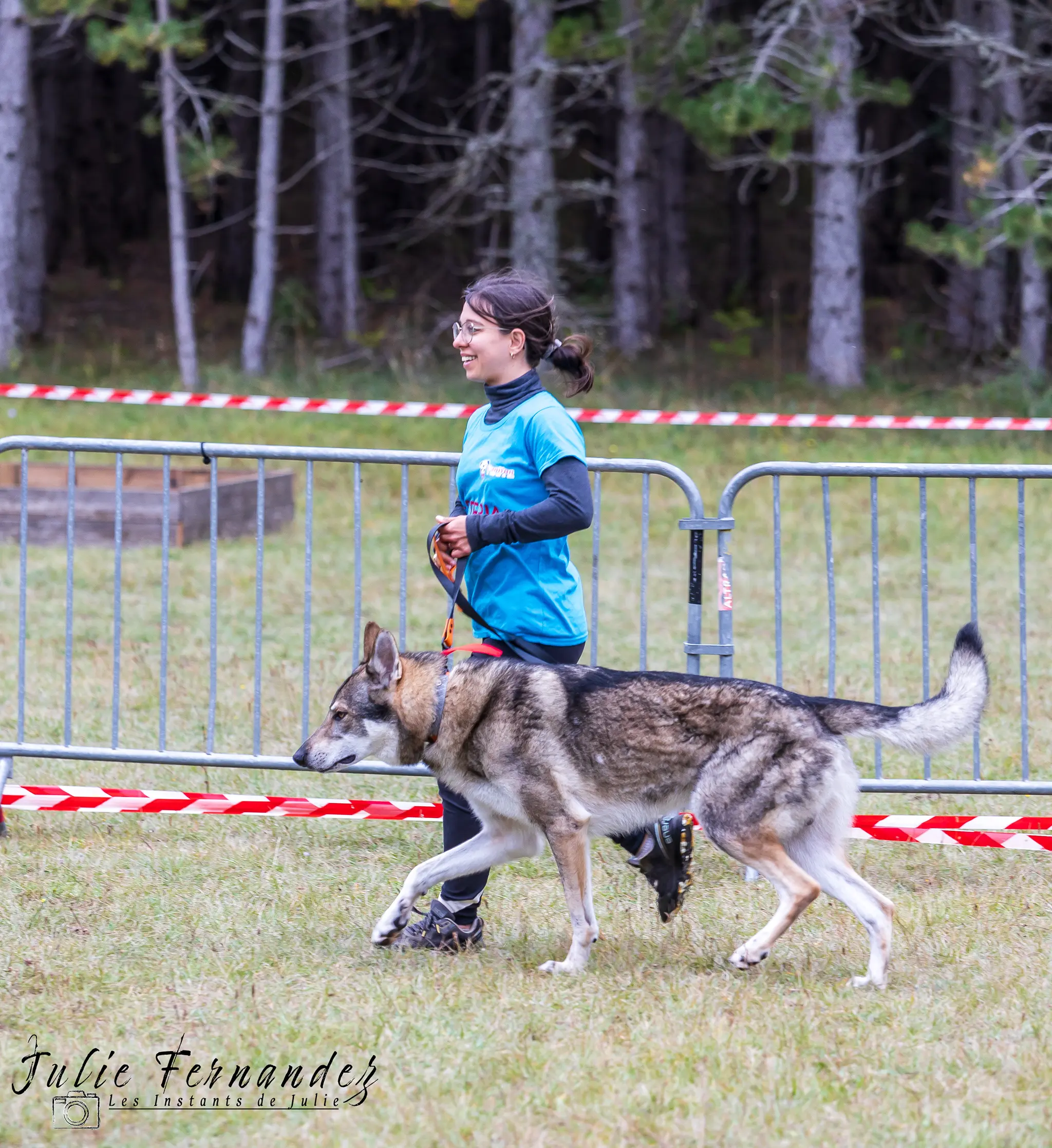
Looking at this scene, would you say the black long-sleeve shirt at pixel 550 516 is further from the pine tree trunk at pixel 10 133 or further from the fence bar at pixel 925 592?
the pine tree trunk at pixel 10 133

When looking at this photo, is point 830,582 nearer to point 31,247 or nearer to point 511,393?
point 511,393

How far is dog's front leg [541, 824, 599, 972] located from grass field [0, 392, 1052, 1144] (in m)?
0.09

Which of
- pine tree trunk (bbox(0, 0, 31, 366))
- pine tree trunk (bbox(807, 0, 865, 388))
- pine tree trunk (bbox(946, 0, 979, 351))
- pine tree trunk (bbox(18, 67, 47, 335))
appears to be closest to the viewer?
pine tree trunk (bbox(807, 0, 865, 388))

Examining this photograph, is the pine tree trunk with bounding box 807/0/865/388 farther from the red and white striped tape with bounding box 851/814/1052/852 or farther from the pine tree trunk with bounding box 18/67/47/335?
the red and white striped tape with bounding box 851/814/1052/852

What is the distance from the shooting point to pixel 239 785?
6.76m

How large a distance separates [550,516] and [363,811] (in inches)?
73.6

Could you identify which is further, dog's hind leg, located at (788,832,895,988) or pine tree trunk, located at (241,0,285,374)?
pine tree trunk, located at (241,0,285,374)

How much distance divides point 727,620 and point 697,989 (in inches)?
65.1

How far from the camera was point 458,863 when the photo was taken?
15.1 ft

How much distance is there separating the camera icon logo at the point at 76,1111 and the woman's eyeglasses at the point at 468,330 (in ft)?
7.69

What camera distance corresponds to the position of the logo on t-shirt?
4.54 metres

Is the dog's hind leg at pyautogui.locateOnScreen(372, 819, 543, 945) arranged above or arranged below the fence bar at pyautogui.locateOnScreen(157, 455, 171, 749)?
below

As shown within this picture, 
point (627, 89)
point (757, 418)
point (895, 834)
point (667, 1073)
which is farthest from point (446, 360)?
point (667, 1073)

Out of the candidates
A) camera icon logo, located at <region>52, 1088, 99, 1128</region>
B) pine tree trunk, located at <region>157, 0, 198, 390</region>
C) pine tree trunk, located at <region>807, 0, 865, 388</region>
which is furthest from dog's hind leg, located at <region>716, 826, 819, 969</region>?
pine tree trunk, located at <region>157, 0, 198, 390</region>
